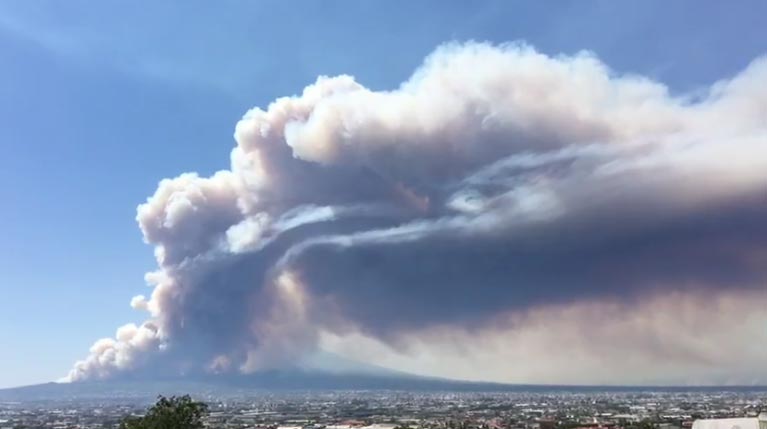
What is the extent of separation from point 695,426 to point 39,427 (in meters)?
120

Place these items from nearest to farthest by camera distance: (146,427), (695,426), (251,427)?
(146,427)
(695,426)
(251,427)

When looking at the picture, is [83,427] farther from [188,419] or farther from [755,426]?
[755,426]

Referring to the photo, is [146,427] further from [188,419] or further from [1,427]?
[1,427]

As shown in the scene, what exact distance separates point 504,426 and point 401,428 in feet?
84.9

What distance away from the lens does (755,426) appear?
2292 inches

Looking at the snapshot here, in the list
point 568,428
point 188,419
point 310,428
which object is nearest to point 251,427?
point 310,428

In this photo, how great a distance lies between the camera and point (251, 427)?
118 meters

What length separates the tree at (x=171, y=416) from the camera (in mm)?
48406

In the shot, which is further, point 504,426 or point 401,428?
point 504,426

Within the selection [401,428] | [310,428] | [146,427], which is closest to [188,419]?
[146,427]

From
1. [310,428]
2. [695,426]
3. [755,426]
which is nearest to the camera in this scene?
[755,426]

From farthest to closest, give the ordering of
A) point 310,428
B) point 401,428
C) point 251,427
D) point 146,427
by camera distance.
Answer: point 251,427
point 310,428
point 401,428
point 146,427

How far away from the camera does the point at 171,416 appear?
49188mm

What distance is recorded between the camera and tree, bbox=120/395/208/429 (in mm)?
48406
